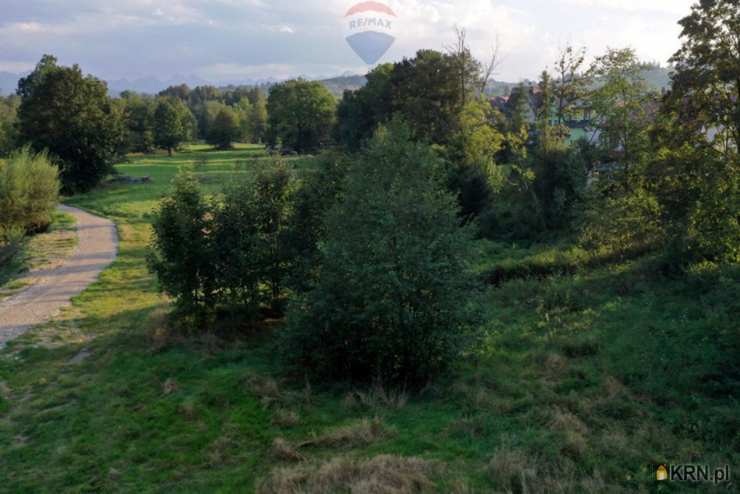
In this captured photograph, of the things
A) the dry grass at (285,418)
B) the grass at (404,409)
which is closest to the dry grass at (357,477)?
the grass at (404,409)

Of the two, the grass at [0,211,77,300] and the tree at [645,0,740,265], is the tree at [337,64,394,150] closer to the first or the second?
the grass at [0,211,77,300]

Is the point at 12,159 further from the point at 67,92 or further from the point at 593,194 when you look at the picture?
the point at 593,194

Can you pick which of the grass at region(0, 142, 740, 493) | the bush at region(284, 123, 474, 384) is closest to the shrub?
the grass at region(0, 142, 740, 493)

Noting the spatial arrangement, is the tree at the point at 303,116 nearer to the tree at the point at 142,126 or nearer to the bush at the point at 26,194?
the tree at the point at 142,126

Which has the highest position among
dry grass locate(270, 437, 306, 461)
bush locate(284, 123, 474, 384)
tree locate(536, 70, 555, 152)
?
tree locate(536, 70, 555, 152)

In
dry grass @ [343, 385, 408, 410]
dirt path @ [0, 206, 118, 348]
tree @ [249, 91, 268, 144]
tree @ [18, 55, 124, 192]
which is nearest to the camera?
dry grass @ [343, 385, 408, 410]

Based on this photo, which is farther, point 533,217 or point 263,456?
point 533,217

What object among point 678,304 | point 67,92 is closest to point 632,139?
point 678,304
